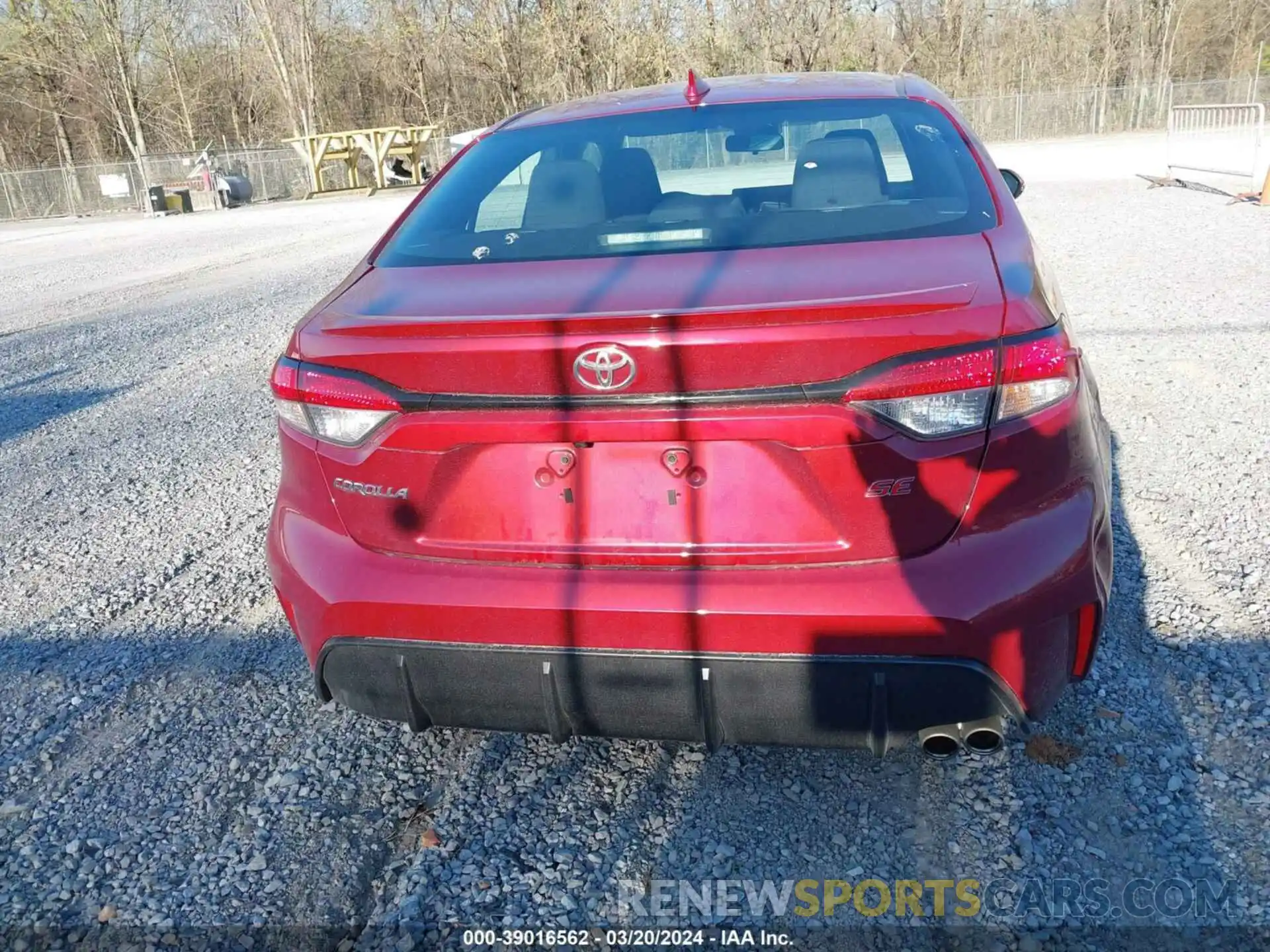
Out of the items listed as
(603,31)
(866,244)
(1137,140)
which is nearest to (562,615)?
(866,244)

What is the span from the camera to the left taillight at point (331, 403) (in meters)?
2.12

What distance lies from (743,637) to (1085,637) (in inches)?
29.1

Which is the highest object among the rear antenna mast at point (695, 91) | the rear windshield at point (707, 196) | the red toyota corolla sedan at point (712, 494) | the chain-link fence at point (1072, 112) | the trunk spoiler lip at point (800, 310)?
the rear antenna mast at point (695, 91)

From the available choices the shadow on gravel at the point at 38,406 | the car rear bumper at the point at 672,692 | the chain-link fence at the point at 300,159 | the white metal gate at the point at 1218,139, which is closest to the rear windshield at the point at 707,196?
the car rear bumper at the point at 672,692

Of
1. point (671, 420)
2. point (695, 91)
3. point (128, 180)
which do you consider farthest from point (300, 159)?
point (671, 420)

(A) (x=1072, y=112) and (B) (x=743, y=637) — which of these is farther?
(A) (x=1072, y=112)

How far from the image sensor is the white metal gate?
1681 centimetres

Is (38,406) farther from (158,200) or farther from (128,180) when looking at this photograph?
(128,180)

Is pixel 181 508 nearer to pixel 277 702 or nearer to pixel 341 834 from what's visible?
pixel 277 702

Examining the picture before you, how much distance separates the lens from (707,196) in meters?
3.00

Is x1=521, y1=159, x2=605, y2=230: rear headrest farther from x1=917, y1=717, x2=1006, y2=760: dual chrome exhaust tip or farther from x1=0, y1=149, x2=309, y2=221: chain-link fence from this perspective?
x1=0, y1=149, x2=309, y2=221: chain-link fence

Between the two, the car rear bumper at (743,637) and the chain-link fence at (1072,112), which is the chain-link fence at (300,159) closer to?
the chain-link fence at (1072,112)

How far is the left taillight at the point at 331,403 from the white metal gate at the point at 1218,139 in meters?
18.0

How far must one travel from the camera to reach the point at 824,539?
199cm
